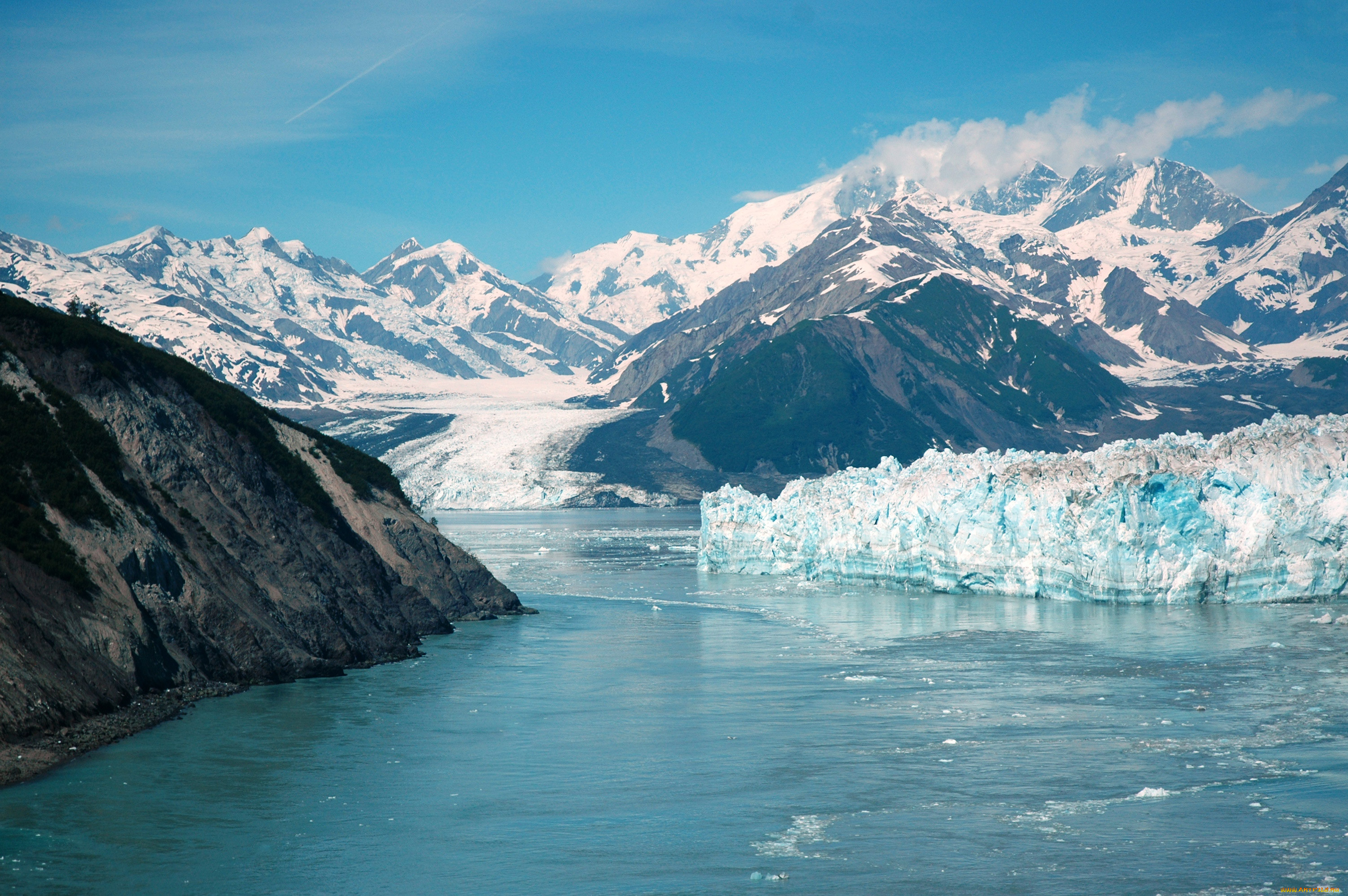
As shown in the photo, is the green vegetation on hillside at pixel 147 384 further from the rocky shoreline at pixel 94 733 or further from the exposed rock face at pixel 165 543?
the rocky shoreline at pixel 94 733

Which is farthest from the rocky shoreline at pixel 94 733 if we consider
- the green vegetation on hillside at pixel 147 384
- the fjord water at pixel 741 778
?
the green vegetation on hillside at pixel 147 384

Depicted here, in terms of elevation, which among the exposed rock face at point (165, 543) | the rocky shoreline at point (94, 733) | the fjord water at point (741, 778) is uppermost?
the exposed rock face at point (165, 543)

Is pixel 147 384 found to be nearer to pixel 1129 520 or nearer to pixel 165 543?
pixel 165 543

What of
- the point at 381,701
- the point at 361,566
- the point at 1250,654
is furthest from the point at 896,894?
the point at 361,566

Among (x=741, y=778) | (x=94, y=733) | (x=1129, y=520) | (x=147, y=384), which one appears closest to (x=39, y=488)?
(x=94, y=733)

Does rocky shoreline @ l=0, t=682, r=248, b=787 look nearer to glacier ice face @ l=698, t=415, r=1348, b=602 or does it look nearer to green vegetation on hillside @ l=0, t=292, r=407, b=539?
green vegetation on hillside @ l=0, t=292, r=407, b=539

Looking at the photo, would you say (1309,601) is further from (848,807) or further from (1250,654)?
(848,807)
